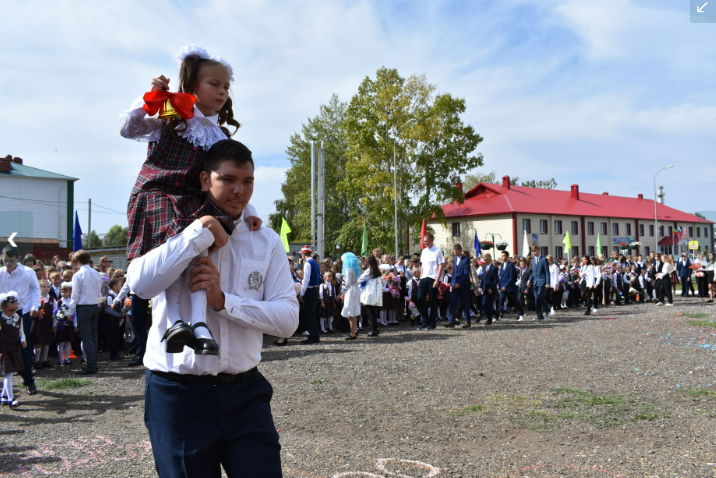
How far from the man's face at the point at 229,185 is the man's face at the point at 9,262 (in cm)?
788

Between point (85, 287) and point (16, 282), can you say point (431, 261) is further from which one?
point (16, 282)

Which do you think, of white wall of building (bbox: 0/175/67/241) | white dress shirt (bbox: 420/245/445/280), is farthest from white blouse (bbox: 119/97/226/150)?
white wall of building (bbox: 0/175/67/241)

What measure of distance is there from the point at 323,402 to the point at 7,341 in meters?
4.23

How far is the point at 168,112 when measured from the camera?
2.14 m

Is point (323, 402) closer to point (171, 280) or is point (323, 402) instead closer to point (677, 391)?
point (677, 391)

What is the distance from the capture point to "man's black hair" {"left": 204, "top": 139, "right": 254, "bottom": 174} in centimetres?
214

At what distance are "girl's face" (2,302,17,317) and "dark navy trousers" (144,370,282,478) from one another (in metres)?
6.53

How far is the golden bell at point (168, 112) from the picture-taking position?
2.14 meters

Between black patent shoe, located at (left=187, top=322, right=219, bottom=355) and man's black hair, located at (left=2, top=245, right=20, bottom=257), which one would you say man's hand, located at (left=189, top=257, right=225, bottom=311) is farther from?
man's black hair, located at (left=2, top=245, right=20, bottom=257)

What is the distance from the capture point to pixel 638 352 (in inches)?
409

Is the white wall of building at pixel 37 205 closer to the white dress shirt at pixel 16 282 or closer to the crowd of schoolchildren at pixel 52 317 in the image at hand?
the crowd of schoolchildren at pixel 52 317

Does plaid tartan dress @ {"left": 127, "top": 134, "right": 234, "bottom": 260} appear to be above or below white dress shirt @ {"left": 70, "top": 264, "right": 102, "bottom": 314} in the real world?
above

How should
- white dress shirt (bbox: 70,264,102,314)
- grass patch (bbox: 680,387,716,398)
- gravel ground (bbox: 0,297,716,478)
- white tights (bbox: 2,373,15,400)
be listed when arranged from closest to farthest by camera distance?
gravel ground (bbox: 0,297,716,478) → grass patch (bbox: 680,387,716,398) → white tights (bbox: 2,373,15,400) → white dress shirt (bbox: 70,264,102,314)

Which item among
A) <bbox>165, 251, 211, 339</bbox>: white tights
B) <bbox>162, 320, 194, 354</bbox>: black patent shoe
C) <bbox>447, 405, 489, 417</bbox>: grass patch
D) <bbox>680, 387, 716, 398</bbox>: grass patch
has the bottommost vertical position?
<bbox>447, 405, 489, 417</bbox>: grass patch
